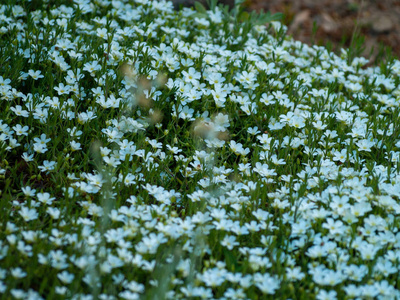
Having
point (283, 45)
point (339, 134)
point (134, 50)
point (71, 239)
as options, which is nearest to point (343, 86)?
point (283, 45)

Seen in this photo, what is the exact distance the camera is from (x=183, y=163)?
329cm

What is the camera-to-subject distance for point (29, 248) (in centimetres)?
Result: 243

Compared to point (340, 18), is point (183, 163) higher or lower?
lower

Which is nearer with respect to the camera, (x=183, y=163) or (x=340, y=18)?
(x=183, y=163)

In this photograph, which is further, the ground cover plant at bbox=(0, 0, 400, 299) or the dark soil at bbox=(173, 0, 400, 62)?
the dark soil at bbox=(173, 0, 400, 62)

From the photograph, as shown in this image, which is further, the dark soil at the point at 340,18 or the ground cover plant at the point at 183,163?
the dark soil at the point at 340,18

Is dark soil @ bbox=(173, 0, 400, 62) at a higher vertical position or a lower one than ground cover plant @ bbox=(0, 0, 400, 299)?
higher

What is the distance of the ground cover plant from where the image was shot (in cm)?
247

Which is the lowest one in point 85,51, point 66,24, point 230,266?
point 230,266

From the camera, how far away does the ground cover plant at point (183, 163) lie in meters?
2.47

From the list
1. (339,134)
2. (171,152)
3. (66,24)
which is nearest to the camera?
(171,152)

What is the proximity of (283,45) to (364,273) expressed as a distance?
2.83 metres

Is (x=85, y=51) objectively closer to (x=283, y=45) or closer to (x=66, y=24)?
(x=66, y=24)

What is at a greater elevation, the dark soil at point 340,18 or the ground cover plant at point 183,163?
the dark soil at point 340,18
